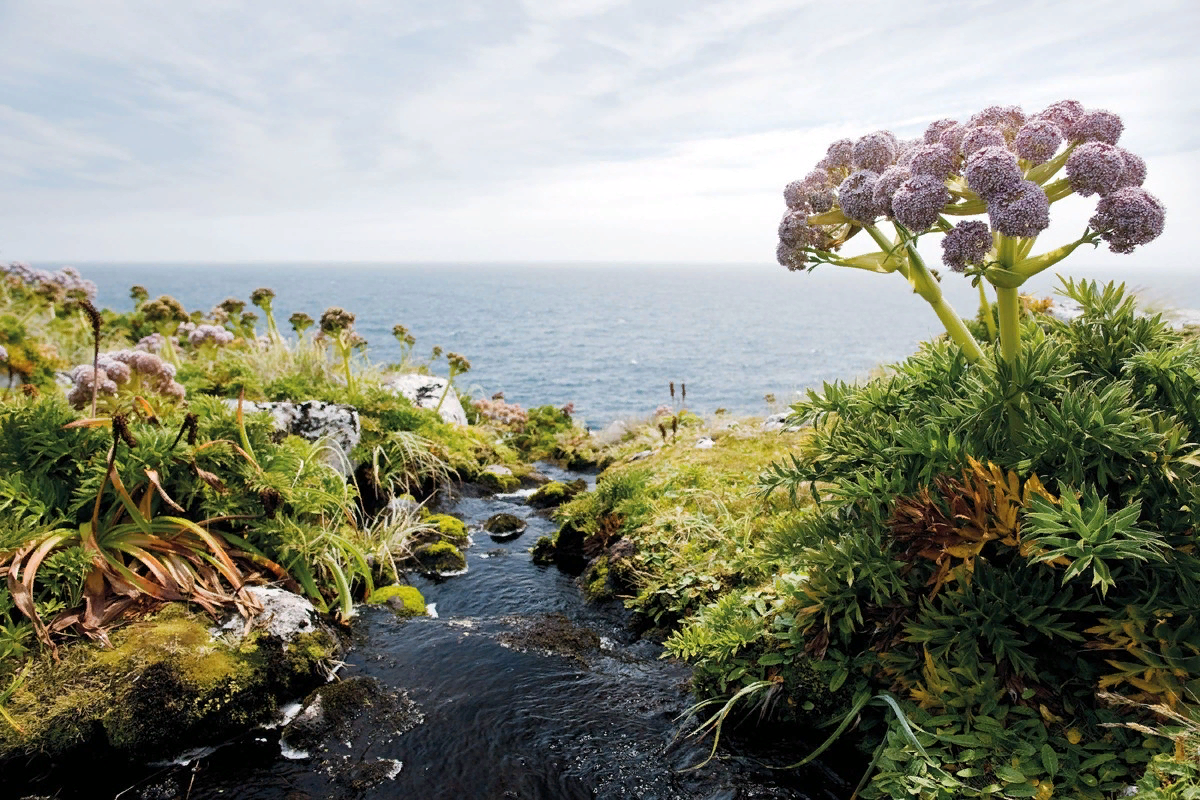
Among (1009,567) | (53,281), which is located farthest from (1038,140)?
(53,281)

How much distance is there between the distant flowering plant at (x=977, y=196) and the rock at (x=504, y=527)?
5736 mm

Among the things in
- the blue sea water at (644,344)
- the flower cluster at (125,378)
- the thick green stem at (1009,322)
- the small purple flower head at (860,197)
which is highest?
the small purple flower head at (860,197)

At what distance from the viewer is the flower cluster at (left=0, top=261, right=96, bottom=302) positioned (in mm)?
12203

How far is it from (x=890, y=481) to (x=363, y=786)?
3.36 meters

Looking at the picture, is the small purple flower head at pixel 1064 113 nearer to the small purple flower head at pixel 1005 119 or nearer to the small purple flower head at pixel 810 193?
the small purple flower head at pixel 1005 119

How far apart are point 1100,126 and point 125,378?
7.19 m

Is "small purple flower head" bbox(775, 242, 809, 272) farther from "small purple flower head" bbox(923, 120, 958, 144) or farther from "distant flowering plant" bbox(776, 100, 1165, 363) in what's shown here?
"small purple flower head" bbox(923, 120, 958, 144)

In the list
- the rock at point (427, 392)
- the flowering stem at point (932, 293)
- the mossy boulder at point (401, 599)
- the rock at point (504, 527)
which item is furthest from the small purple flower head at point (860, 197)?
the rock at point (427, 392)

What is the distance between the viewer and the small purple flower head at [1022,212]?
8.71ft

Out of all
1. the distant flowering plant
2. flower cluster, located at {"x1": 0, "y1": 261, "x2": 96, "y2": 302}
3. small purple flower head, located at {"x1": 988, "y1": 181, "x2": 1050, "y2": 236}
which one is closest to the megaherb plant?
the distant flowering plant

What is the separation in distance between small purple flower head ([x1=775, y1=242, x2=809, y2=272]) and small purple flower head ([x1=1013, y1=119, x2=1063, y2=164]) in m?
1.07

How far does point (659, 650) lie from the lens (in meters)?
5.10

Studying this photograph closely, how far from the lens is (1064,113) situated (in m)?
3.04

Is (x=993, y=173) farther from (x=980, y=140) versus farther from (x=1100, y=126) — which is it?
(x=1100, y=126)
